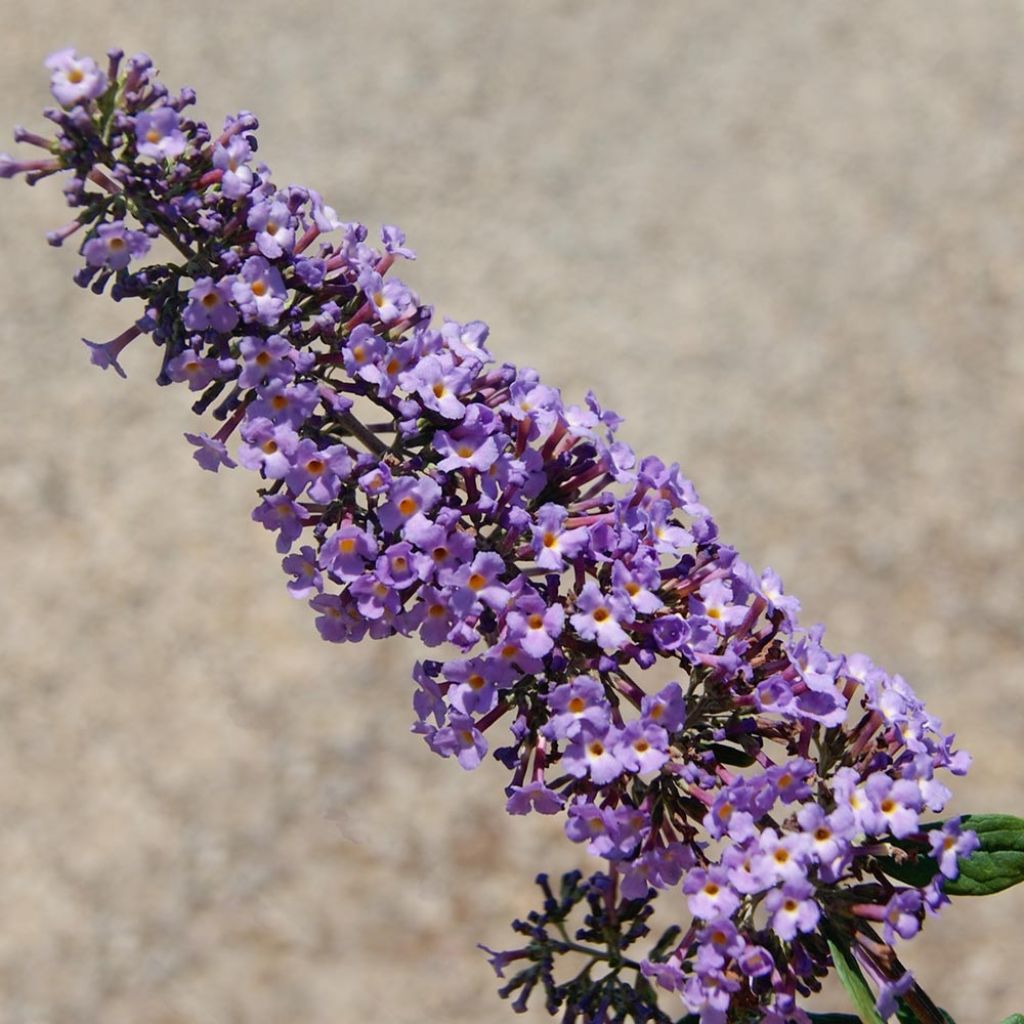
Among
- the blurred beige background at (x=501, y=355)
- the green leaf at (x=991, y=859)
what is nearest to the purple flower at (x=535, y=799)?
the green leaf at (x=991, y=859)

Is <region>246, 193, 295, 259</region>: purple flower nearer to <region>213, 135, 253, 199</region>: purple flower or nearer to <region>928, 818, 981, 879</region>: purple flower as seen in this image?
<region>213, 135, 253, 199</region>: purple flower

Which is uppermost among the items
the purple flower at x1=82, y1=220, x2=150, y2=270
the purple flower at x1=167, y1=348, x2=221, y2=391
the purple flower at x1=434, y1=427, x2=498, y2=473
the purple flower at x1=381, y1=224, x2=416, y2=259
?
the purple flower at x1=381, y1=224, x2=416, y2=259

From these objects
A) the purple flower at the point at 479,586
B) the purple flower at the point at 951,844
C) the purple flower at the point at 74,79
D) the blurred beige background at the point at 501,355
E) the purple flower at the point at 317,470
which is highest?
the blurred beige background at the point at 501,355

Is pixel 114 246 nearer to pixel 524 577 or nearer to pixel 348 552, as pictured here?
pixel 348 552

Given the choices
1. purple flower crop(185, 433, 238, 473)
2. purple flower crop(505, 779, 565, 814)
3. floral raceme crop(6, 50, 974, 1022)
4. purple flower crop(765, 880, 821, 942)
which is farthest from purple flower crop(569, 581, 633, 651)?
purple flower crop(185, 433, 238, 473)

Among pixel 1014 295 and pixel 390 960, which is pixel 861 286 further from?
pixel 390 960

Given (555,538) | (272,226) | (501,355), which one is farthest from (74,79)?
(501,355)

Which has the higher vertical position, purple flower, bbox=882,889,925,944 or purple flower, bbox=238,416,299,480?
purple flower, bbox=238,416,299,480

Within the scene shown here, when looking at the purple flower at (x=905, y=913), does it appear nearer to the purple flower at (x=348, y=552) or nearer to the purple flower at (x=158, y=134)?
the purple flower at (x=348, y=552)
